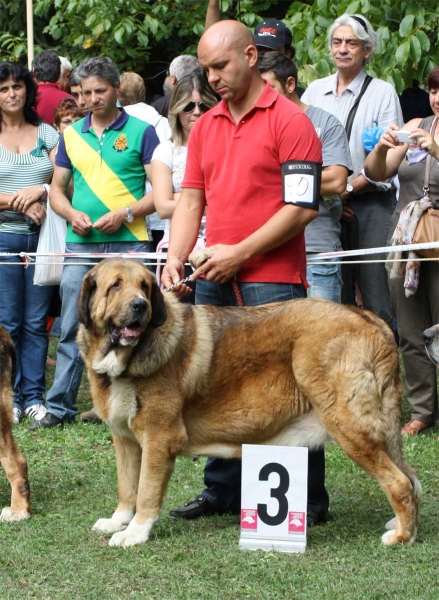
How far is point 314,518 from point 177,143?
10.5 ft

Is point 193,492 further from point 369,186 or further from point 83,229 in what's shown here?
point 369,186

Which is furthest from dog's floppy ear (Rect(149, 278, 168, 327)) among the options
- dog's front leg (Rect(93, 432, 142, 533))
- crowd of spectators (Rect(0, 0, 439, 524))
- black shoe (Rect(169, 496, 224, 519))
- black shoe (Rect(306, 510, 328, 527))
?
black shoe (Rect(306, 510, 328, 527))

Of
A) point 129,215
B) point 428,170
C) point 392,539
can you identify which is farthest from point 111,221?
point 392,539

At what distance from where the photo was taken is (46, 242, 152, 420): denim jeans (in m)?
7.86

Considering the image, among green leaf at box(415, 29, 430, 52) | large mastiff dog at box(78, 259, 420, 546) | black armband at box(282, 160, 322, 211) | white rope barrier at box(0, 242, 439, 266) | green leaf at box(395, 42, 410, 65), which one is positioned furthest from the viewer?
green leaf at box(415, 29, 430, 52)

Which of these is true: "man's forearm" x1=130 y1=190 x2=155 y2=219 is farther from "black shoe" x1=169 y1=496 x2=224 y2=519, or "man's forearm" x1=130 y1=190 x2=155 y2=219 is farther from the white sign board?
the white sign board

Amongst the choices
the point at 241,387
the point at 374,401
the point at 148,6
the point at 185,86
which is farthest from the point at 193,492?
the point at 148,6

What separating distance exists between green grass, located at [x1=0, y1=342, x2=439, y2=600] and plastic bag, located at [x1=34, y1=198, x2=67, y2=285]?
83.7 inches

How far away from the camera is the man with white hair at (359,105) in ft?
25.7

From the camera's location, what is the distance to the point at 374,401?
4879 mm

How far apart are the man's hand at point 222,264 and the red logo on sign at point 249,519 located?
1.21 meters

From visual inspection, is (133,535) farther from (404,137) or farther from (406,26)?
(406,26)

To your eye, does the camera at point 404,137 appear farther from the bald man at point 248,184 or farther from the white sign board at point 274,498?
the white sign board at point 274,498

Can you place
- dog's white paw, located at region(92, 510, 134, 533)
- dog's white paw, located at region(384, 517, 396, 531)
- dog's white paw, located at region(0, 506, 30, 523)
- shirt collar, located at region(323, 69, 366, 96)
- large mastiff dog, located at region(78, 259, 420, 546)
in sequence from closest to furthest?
1. large mastiff dog, located at region(78, 259, 420, 546)
2. dog's white paw, located at region(384, 517, 396, 531)
3. dog's white paw, located at region(92, 510, 134, 533)
4. dog's white paw, located at region(0, 506, 30, 523)
5. shirt collar, located at region(323, 69, 366, 96)
